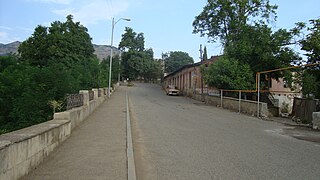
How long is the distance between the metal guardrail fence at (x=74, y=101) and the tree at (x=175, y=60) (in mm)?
85933

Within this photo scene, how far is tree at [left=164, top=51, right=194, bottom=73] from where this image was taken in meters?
99.6

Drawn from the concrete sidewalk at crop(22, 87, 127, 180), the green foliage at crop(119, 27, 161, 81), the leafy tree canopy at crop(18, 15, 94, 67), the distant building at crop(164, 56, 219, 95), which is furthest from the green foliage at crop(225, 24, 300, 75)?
the green foliage at crop(119, 27, 161, 81)

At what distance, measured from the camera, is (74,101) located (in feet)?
40.0

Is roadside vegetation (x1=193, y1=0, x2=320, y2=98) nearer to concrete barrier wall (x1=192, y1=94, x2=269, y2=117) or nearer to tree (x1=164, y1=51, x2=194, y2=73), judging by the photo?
concrete barrier wall (x1=192, y1=94, x2=269, y2=117)

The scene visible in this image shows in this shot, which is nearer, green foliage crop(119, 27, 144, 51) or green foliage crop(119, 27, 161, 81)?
green foliage crop(119, 27, 161, 81)

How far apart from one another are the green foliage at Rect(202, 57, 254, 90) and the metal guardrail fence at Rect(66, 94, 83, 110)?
15081 mm

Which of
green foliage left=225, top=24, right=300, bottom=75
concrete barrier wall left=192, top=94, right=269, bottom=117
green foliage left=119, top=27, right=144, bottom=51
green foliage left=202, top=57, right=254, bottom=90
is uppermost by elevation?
green foliage left=119, top=27, right=144, bottom=51

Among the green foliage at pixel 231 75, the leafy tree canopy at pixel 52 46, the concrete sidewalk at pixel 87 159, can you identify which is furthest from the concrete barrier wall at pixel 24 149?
the leafy tree canopy at pixel 52 46

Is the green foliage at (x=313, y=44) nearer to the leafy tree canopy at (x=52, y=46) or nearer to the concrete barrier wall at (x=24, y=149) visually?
the concrete barrier wall at (x=24, y=149)

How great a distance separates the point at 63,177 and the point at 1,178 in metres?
1.20

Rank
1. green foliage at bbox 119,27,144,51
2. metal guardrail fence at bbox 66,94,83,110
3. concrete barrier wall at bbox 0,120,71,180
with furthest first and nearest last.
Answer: green foliage at bbox 119,27,144,51
metal guardrail fence at bbox 66,94,83,110
concrete barrier wall at bbox 0,120,71,180

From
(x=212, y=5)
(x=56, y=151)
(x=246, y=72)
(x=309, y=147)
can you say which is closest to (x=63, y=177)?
(x=56, y=151)

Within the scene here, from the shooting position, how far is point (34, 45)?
150ft

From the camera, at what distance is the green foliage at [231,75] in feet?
82.4
